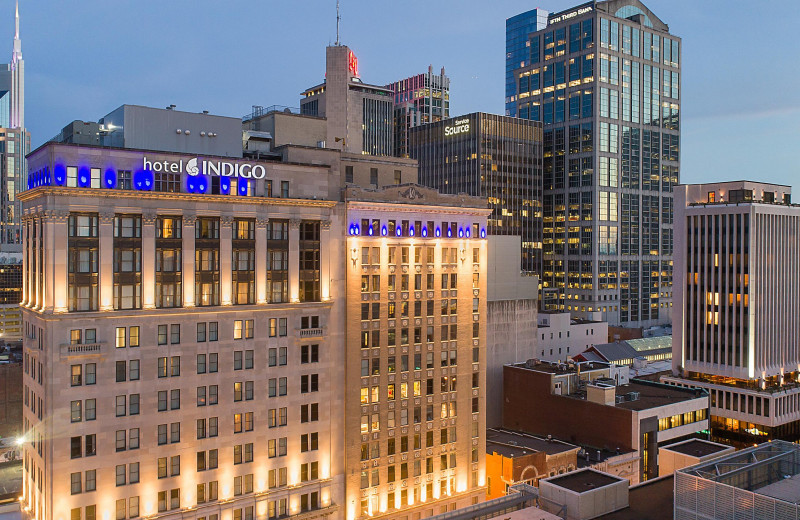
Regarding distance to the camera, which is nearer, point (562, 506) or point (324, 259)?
point (562, 506)

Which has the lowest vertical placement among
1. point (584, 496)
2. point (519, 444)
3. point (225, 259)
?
point (519, 444)

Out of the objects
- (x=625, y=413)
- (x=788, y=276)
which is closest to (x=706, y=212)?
(x=788, y=276)

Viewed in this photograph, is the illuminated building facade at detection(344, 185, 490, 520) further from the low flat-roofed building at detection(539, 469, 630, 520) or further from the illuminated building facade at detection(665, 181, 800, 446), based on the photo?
the illuminated building facade at detection(665, 181, 800, 446)

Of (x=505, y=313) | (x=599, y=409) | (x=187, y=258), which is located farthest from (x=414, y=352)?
(x=505, y=313)

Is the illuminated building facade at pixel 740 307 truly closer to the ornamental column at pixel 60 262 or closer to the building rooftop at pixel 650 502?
the building rooftop at pixel 650 502

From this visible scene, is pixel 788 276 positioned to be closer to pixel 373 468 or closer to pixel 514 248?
pixel 514 248

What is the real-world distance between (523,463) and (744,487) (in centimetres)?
5343

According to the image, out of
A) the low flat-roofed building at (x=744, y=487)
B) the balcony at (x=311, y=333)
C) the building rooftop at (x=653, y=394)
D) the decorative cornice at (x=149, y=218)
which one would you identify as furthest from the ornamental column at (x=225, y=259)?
the building rooftop at (x=653, y=394)

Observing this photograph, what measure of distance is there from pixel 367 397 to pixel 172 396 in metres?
27.2

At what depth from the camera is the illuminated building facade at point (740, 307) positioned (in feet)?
519

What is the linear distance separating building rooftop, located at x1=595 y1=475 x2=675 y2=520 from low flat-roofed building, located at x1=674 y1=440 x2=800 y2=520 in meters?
11.1

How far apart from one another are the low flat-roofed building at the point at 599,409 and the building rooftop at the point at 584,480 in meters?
45.8

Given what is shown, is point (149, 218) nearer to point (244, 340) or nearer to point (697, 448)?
point (244, 340)

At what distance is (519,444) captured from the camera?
378ft
